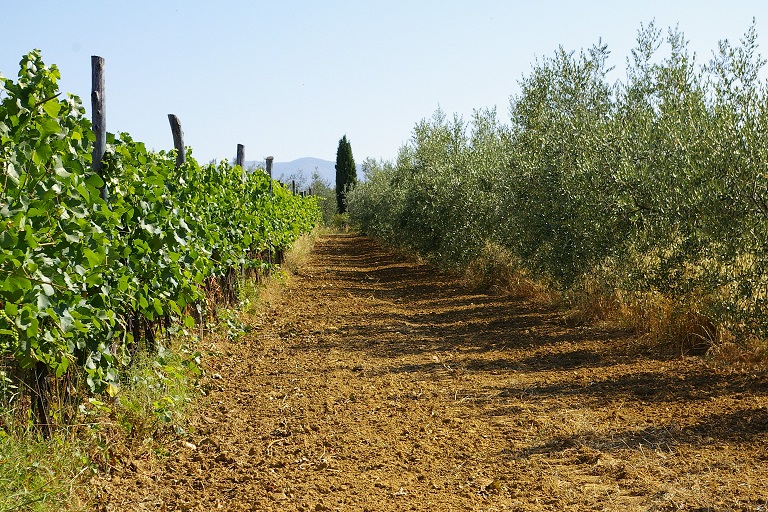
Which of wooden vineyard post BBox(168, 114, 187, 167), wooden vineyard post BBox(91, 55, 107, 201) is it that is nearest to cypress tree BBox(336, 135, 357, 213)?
wooden vineyard post BBox(168, 114, 187, 167)

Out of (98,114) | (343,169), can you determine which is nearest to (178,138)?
(98,114)

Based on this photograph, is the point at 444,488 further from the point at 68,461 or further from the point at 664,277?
the point at 664,277

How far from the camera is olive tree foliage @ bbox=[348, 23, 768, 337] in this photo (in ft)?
23.3

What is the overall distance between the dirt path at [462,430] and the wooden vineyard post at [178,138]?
2.40m

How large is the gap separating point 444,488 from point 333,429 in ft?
4.72

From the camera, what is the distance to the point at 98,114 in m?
5.92

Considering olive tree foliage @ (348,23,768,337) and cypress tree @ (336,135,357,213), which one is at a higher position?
cypress tree @ (336,135,357,213)

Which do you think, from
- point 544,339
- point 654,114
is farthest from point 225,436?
point 654,114

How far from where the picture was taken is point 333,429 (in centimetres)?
582

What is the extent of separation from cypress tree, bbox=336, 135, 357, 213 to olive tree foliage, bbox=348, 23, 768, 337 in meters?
58.9

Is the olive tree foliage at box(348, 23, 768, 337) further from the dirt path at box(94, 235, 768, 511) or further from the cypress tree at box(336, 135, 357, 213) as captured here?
the cypress tree at box(336, 135, 357, 213)

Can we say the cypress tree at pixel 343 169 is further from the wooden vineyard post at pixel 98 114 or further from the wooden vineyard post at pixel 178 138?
the wooden vineyard post at pixel 98 114

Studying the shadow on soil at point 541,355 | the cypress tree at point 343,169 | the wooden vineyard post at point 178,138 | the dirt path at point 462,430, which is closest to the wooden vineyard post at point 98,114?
the dirt path at point 462,430

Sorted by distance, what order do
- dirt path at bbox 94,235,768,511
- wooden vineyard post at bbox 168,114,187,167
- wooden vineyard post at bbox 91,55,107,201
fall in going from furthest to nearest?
wooden vineyard post at bbox 168,114,187,167 < wooden vineyard post at bbox 91,55,107,201 < dirt path at bbox 94,235,768,511
